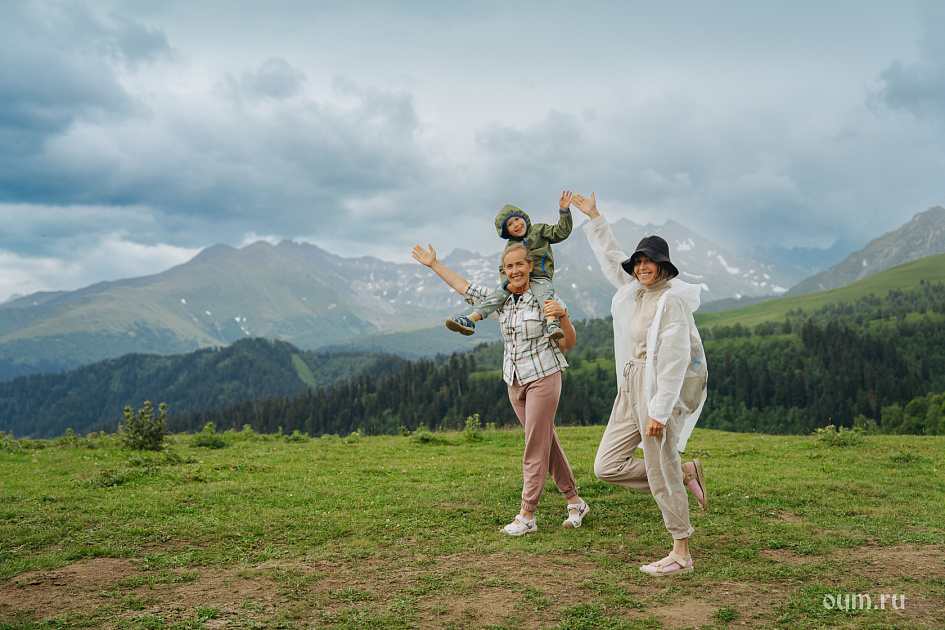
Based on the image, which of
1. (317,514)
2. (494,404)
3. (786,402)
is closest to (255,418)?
(494,404)

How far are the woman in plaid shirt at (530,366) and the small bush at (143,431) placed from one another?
11.1 meters

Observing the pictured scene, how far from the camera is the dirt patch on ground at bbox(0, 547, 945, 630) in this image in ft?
16.9

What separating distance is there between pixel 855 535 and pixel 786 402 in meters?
134

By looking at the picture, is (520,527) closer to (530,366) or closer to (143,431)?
(530,366)

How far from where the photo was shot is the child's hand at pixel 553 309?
6973 millimetres

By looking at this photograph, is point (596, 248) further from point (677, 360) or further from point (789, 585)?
Answer: point (789, 585)

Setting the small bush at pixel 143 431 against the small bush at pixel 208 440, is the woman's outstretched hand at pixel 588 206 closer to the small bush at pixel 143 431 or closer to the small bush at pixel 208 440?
the small bush at pixel 143 431

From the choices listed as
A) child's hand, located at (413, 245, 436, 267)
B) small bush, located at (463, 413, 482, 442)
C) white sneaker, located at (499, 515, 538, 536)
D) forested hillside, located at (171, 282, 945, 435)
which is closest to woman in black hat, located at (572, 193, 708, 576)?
white sneaker, located at (499, 515, 538, 536)

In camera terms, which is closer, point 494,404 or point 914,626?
point 914,626

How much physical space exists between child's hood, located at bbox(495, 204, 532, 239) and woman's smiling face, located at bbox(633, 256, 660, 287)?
5.48 ft

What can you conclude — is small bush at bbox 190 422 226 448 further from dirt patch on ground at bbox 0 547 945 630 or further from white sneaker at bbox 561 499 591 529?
white sneaker at bbox 561 499 591 529

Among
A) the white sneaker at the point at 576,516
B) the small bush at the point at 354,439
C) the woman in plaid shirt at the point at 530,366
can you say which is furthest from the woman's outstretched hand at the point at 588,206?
the small bush at the point at 354,439

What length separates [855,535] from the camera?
7398 millimetres

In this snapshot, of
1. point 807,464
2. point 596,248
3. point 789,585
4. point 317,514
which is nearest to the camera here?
point 789,585
